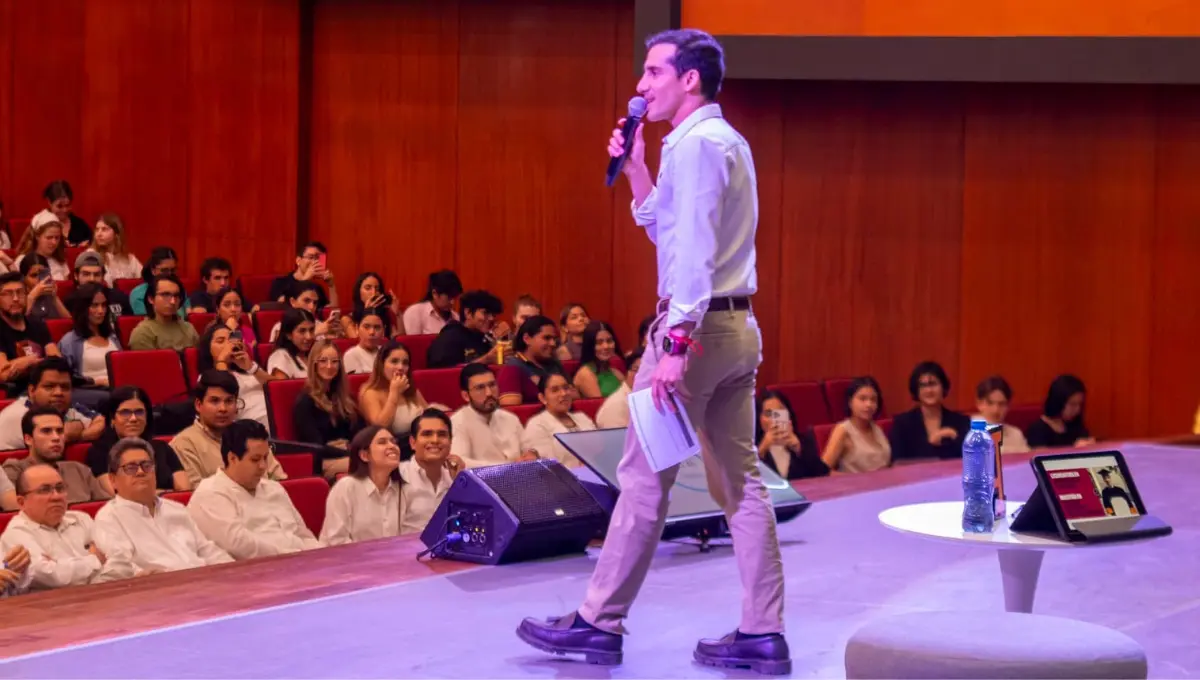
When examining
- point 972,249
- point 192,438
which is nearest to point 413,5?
point 972,249

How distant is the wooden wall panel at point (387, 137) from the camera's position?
947 cm

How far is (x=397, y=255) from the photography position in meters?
9.63

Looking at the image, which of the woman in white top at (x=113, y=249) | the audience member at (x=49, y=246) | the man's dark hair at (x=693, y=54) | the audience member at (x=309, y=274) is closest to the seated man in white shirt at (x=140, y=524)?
the man's dark hair at (x=693, y=54)

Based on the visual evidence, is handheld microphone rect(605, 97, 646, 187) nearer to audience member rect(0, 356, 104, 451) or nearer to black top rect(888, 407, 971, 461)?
audience member rect(0, 356, 104, 451)

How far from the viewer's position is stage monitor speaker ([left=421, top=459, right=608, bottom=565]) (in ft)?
12.5

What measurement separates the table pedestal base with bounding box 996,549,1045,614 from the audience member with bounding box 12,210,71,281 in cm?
663

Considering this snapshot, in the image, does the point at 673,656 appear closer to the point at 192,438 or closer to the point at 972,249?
the point at 192,438

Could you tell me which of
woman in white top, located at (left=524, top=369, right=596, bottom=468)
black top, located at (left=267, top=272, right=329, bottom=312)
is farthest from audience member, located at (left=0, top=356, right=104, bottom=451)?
black top, located at (left=267, top=272, right=329, bottom=312)

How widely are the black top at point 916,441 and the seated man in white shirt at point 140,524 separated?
3293mm

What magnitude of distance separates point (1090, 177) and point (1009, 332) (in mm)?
849

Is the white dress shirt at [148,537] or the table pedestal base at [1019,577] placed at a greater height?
the table pedestal base at [1019,577]

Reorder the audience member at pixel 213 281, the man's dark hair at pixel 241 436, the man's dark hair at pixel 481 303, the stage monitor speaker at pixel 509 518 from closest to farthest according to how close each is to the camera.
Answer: the stage monitor speaker at pixel 509 518 < the man's dark hair at pixel 241 436 < the man's dark hair at pixel 481 303 < the audience member at pixel 213 281

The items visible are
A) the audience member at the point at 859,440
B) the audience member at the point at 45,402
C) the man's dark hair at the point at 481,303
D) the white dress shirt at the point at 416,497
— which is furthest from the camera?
the man's dark hair at the point at 481,303

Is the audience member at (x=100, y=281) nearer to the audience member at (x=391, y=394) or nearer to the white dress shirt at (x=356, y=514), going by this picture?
the audience member at (x=391, y=394)
